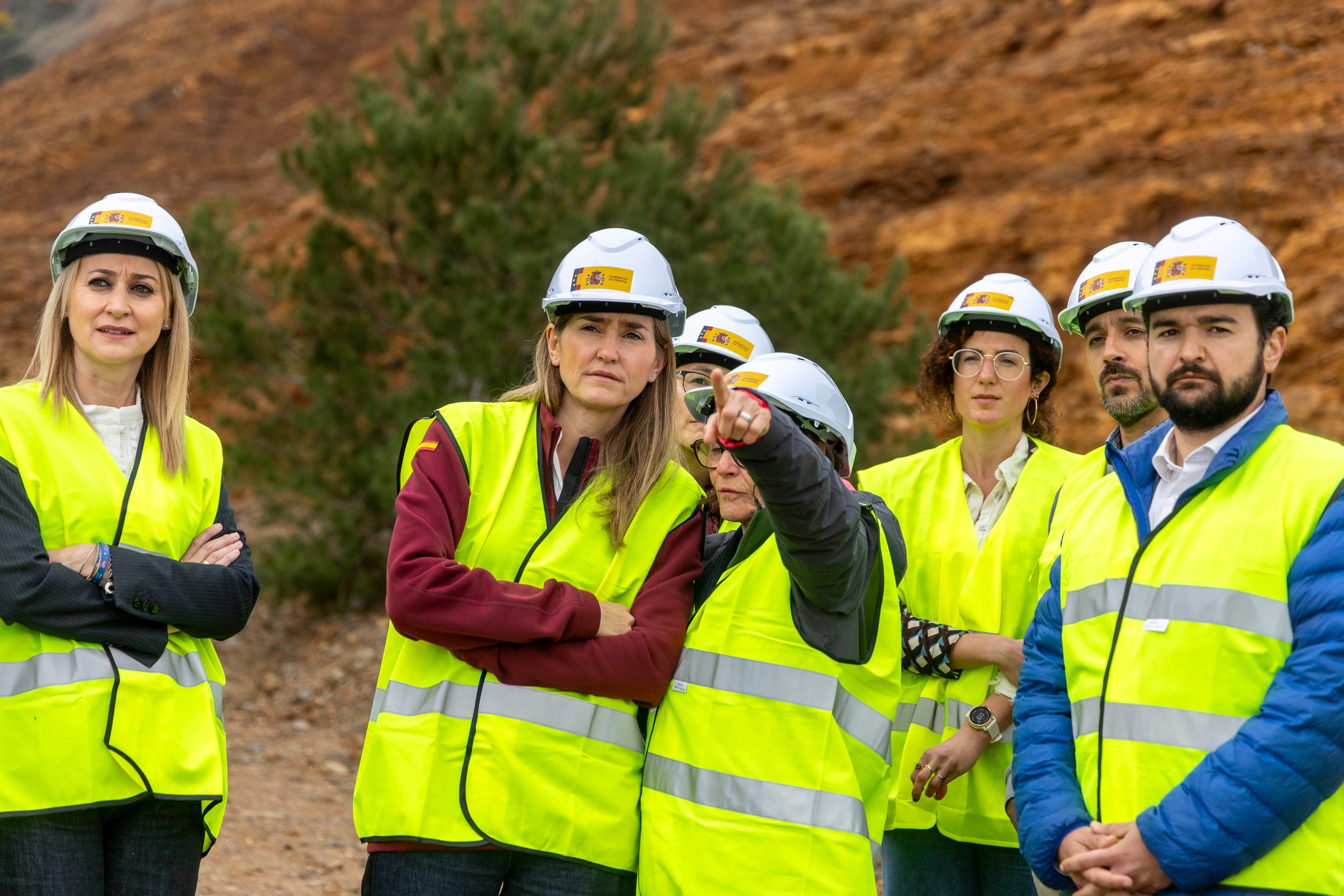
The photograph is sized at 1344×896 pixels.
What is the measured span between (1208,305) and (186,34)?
34568 mm

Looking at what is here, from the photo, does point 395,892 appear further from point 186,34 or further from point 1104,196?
point 186,34

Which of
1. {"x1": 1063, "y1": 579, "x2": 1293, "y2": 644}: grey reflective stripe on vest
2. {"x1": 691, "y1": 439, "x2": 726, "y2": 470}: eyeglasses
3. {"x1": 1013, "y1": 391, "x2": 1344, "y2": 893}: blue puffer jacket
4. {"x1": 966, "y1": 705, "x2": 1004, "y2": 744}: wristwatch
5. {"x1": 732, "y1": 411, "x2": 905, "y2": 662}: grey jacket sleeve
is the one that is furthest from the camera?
{"x1": 966, "y1": 705, "x2": 1004, "y2": 744}: wristwatch

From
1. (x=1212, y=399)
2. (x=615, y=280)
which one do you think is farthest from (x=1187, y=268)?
(x=615, y=280)

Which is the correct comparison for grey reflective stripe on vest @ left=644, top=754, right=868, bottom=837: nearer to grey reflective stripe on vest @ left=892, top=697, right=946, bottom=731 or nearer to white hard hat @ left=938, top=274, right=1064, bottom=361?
grey reflective stripe on vest @ left=892, top=697, right=946, bottom=731

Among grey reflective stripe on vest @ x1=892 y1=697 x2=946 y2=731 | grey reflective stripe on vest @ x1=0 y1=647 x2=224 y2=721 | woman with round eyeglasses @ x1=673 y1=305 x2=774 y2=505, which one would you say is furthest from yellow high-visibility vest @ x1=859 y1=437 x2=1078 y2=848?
grey reflective stripe on vest @ x1=0 y1=647 x2=224 y2=721

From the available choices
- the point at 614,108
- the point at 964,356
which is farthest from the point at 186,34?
the point at 964,356

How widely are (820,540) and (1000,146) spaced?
14.5 metres

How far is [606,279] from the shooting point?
3076mm

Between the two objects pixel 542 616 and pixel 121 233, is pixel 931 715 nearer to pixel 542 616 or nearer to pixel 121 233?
pixel 542 616

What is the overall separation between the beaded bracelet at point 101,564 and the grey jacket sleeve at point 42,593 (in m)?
0.02

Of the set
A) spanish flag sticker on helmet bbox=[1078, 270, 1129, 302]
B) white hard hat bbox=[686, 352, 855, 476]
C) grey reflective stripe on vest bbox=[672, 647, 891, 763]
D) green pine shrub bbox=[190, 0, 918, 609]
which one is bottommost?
grey reflective stripe on vest bbox=[672, 647, 891, 763]

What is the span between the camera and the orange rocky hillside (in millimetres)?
12609

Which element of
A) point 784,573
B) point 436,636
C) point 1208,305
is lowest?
point 436,636

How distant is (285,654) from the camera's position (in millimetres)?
10992
